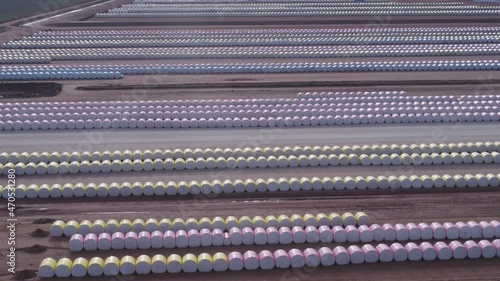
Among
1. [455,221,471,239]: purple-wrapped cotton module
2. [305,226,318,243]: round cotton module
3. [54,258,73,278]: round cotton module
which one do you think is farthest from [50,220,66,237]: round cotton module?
[455,221,471,239]: purple-wrapped cotton module

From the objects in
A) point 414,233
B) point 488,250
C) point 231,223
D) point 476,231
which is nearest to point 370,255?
point 414,233

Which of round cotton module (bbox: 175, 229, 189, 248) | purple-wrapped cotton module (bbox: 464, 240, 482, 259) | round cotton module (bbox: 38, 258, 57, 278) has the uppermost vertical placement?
round cotton module (bbox: 175, 229, 189, 248)

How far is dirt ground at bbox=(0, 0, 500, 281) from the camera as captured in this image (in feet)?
86.8

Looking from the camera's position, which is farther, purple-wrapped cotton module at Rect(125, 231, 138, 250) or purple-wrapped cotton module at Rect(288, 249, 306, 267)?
purple-wrapped cotton module at Rect(125, 231, 138, 250)

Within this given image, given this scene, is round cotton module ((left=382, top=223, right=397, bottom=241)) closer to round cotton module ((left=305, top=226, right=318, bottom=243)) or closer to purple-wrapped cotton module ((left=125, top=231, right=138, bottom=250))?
round cotton module ((left=305, top=226, right=318, bottom=243))

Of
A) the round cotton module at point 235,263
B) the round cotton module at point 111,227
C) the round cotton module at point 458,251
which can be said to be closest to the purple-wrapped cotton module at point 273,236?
the round cotton module at point 235,263

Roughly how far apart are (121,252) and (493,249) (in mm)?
22163

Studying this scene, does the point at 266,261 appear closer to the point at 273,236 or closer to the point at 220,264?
the point at 273,236

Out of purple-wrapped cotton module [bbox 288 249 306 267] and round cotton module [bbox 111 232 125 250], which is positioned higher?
round cotton module [bbox 111 232 125 250]

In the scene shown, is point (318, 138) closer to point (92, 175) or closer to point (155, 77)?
point (92, 175)

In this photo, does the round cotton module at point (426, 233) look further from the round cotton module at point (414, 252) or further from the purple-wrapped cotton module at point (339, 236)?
the purple-wrapped cotton module at point (339, 236)

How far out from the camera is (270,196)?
110 feet

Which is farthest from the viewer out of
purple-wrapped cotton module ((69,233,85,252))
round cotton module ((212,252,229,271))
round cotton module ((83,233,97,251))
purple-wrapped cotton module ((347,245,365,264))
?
round cotton module ((83,233,97,251))

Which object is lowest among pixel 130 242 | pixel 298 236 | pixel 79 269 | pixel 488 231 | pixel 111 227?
pixel 79 269
